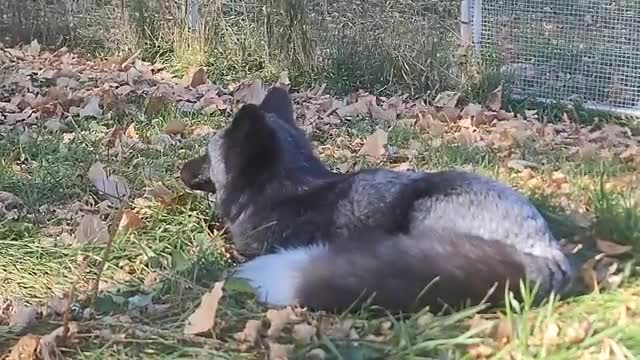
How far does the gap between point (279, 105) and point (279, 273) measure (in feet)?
4.13

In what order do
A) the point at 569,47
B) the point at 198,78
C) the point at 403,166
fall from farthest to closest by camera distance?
the point at 198,78 → the point at 569,47 → the point at 403,166

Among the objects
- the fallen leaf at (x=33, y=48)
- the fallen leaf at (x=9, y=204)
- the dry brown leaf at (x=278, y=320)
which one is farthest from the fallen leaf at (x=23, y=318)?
the fallen leaf at (x=33, y=48)

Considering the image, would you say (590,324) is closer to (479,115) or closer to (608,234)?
(608,234)

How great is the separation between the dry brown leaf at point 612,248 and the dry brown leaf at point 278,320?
1380 mm

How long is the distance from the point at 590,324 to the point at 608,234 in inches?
39.0

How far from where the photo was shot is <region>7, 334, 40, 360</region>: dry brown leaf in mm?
2600

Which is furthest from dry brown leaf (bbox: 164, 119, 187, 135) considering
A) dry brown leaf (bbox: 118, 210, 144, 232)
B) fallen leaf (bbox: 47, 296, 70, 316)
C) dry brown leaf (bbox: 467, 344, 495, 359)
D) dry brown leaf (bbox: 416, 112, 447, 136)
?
dry brown leaf (bbox: 467, 344, 495, 359)

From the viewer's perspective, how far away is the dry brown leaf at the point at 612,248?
3482 mm

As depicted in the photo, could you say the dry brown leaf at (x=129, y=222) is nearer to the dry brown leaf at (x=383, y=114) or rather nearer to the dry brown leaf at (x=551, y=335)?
the dry brown leaf at (x=551, y=335)

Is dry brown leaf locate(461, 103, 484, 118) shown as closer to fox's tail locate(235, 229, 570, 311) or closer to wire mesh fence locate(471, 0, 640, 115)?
wire mesh fence locate(471, 0, 640, 115)

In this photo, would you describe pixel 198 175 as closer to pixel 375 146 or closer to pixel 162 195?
pixel 162 195

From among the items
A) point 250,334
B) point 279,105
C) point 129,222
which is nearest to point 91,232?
point 129,222

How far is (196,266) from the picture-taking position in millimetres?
3369

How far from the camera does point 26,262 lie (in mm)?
3475
